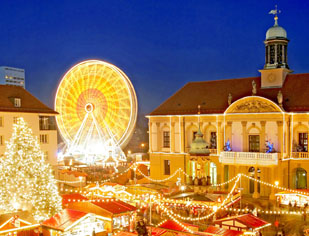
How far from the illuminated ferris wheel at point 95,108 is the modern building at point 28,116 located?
624 centimetres

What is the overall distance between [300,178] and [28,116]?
28059 millimetres

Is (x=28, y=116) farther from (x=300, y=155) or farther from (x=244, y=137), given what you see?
(x=300, y=155)

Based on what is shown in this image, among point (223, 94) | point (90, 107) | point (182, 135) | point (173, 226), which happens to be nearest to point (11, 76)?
point (90, 107)

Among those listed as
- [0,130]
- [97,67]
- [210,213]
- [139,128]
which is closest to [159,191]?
[210,213]

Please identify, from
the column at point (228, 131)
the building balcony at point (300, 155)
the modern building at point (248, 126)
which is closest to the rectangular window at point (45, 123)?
the modern building at point (248, 126)

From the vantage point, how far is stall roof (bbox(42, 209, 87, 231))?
76.3 ft

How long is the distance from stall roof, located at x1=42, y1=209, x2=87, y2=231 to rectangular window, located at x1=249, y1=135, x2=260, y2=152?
77.3ft

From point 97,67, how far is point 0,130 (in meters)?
15.3

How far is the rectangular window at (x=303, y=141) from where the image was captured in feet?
134

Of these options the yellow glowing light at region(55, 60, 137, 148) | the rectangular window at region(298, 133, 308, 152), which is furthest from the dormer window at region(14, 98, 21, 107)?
the rectangular window at region(298, 133, 308, 152)

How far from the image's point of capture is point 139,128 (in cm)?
12050

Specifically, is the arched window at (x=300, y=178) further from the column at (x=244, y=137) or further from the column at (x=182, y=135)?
the column at (x=182, y=135)

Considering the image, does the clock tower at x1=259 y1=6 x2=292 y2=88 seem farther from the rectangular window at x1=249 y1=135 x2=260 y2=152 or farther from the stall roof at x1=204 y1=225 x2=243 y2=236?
the stall roof at x1=204 y1=225 x2=243 y2=236

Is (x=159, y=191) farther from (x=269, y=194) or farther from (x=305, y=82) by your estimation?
(x=305, y=82)
